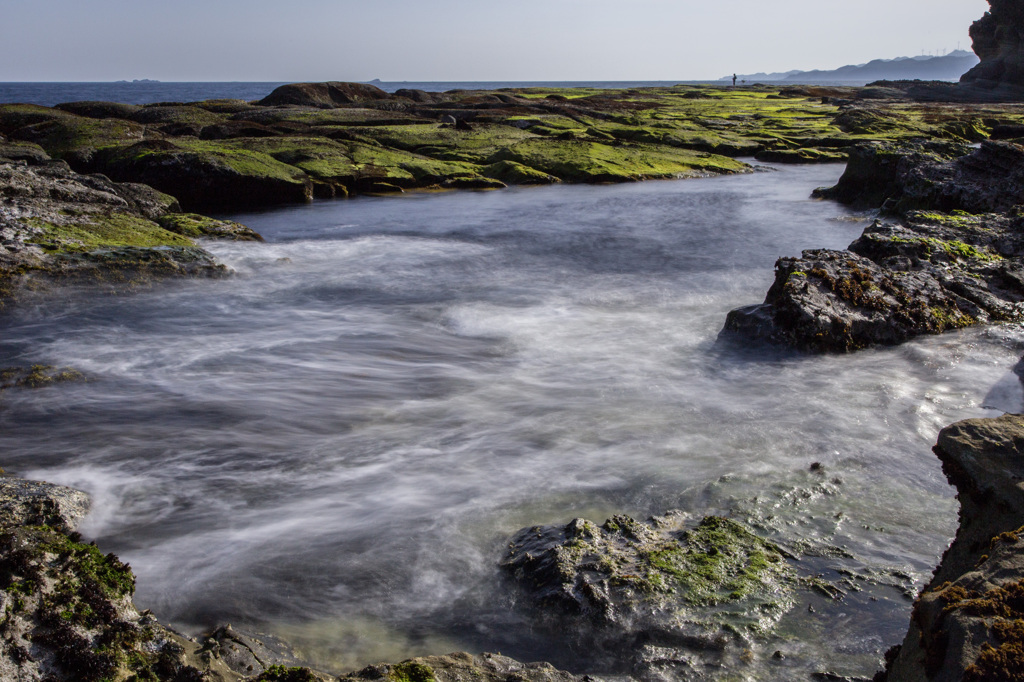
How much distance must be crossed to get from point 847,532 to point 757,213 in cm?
1547

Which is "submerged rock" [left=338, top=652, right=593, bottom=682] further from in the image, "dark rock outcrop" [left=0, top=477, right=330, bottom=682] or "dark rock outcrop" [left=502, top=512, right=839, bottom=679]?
"dark rock outcrop" [left=502, top=512, right=839, bottom=679]

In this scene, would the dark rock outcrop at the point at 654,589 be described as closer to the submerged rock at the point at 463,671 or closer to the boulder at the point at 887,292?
the submerged rock at the point at 463,671

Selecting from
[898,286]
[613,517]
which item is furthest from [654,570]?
[898,286]

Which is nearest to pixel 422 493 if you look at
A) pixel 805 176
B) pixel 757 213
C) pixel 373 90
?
pixel 757 213

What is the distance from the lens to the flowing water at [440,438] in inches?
159

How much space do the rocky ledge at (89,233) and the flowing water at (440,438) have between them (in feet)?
2.59

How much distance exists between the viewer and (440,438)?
243 inches

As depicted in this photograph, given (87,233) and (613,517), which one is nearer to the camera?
(613,517)

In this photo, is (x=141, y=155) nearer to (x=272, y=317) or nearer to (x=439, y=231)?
(x=439, y=231)

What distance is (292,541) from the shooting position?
462 cm

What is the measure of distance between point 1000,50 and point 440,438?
3697 inches

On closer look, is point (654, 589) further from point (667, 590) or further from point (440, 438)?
point (440, 438)

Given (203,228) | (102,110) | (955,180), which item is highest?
(102,110)

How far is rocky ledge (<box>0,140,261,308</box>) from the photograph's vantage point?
9977 millimetres
